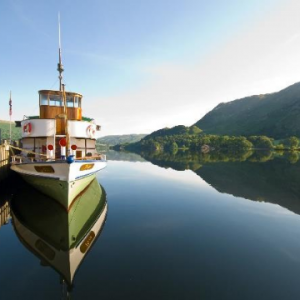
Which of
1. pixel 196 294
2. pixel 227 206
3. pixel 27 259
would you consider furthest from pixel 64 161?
pixel 227 206

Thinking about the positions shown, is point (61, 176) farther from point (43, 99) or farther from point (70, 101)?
point (43, 99)

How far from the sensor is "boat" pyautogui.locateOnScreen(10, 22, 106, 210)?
1606cm

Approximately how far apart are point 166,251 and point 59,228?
24.1ft

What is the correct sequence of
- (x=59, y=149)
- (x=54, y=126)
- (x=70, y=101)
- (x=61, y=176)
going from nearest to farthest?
(x=61, y=176) < (x=54, y=126) < (x=59, y=149) < (x=70, y=101)

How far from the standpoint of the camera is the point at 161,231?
47.9 ft

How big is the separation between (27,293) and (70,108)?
2003 centimetres

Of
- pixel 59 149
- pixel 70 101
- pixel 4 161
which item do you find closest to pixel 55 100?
pixel 70 101

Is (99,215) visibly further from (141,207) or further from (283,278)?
(283,278)

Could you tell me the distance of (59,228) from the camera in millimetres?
13781

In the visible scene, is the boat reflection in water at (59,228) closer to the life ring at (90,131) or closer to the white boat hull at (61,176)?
the white boat hull at (61,176)

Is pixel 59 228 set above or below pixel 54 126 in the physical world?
below

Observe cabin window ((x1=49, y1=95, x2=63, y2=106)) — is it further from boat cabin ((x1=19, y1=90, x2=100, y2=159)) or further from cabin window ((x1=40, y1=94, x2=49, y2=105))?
cabin window ((x1=40, y1=94, x2=49, y2=105))

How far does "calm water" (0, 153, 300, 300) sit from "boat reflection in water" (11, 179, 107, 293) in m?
0.11

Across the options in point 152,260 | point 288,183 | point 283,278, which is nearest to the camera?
point 283,278
